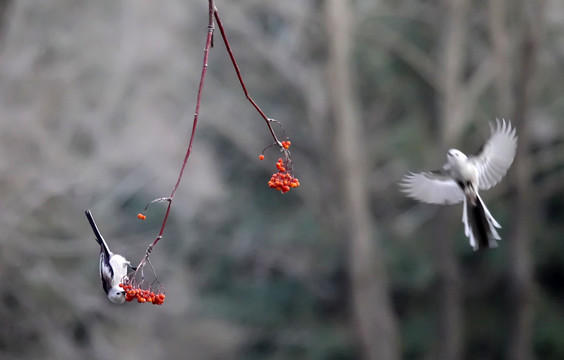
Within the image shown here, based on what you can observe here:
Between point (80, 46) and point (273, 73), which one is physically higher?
point (273, 73)

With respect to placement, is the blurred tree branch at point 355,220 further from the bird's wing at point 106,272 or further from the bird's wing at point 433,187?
the bird's wing at point 106,272

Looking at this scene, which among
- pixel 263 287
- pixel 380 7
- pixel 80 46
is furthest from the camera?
pixel 263 287

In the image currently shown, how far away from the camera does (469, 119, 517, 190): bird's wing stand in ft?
9.51

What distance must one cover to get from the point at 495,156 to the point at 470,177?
0.23 metres

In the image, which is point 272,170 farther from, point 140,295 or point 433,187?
point 140,295

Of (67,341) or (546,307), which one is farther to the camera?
(546,307)

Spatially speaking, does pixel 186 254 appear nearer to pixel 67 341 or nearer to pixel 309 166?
pixel 309 166

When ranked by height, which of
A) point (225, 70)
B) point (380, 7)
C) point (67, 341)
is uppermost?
point (225, 70)

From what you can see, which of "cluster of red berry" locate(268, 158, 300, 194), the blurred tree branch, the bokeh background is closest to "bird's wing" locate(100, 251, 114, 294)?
"cluster of red berry" locate(268, 158, 300, 194)

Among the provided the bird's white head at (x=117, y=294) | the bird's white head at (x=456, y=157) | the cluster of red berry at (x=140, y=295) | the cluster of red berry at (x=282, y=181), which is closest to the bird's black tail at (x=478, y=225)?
the bird's white head at (x=456, y=157)

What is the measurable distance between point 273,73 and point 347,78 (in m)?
3.78

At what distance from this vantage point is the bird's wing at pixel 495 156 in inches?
114

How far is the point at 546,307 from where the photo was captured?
10.4 meters

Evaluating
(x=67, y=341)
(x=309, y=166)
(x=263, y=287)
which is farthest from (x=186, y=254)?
(x=67, y=341)
